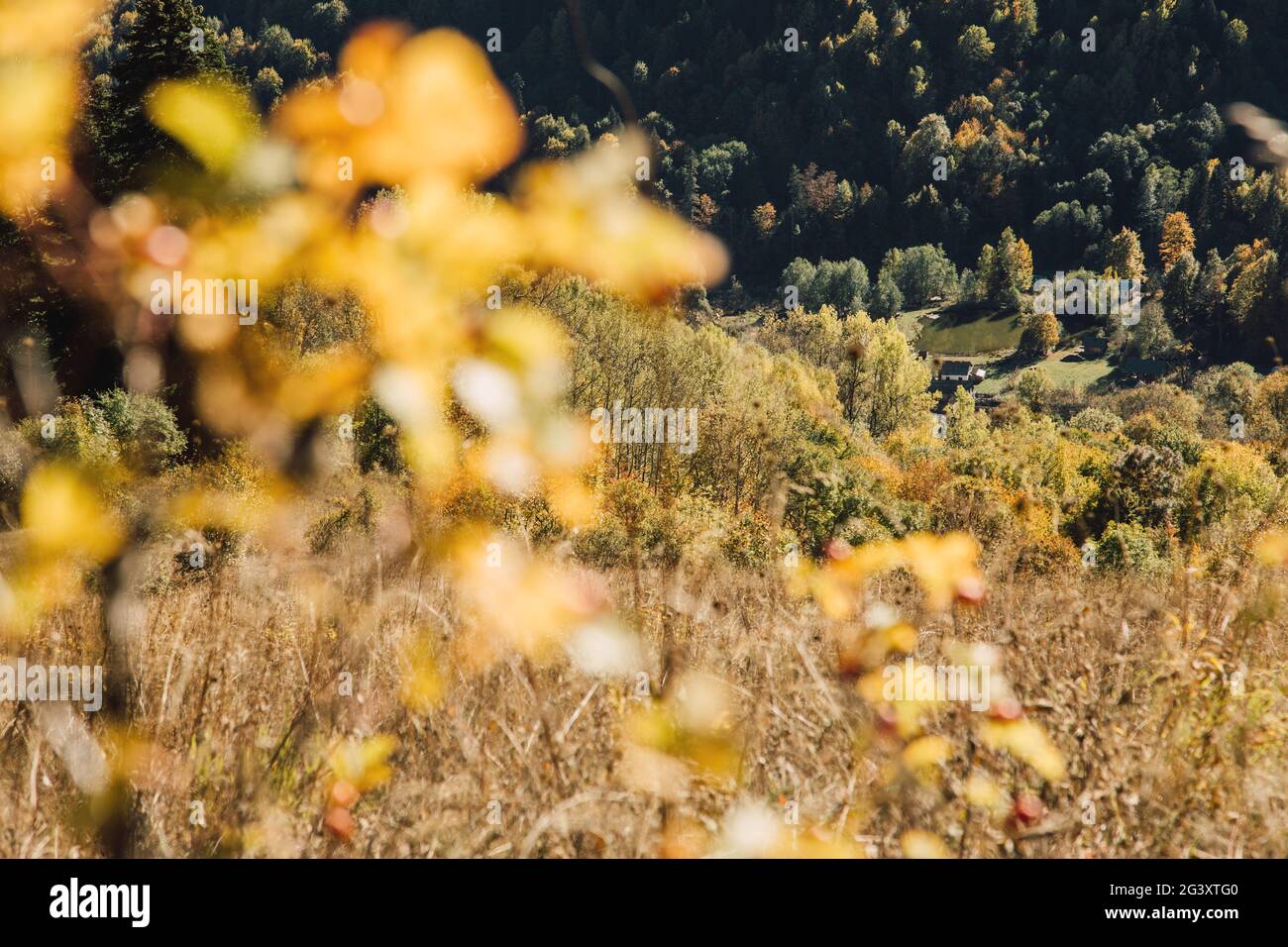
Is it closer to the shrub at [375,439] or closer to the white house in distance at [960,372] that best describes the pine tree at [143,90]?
the shrub at [375,439]

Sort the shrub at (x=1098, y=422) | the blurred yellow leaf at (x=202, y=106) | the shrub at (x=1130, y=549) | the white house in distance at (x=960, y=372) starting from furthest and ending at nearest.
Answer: the white house in distance at (x=960, y=372), the shrub at (x=1098, y=422), the blurred yellow leaf at (x=202, y=106), the shrub at (x=1130, y=549)

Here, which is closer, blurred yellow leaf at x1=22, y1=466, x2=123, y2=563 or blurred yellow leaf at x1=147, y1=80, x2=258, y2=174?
blurred yellow leaf at x1=22, y1=466, x2=123, y2=563

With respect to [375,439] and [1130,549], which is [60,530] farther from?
[375,439]

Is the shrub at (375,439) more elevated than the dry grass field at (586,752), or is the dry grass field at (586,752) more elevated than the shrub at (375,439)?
the shrub at (375,439)

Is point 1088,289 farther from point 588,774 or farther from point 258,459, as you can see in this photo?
point 588,774

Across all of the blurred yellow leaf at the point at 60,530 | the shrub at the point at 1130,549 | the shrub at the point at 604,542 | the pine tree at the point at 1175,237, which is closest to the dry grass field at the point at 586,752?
the blurred yellow leaf at the point at 60,530

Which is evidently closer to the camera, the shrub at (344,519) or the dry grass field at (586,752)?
the dry grass field at (586,752)

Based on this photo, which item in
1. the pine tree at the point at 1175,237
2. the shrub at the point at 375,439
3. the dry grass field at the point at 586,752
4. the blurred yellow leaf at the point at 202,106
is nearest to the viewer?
the dry grass field at the point at 586,752

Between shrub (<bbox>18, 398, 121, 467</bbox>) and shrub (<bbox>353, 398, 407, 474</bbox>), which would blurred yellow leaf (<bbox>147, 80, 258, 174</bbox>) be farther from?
shrub (<bbox>353, 398, 407, 474</bbox>)

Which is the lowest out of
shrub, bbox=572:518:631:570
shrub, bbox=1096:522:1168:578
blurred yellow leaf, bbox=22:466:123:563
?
shrub, bbox=1096:522:1168:578

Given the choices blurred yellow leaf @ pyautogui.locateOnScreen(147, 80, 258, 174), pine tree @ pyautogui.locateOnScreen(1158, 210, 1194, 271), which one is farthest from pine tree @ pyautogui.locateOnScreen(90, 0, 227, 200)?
pine tree @ pyautogui.locateOnScreen(1158, 210, 1194, 271)

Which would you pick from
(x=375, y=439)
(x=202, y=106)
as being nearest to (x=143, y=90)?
(x=202, y=106)
